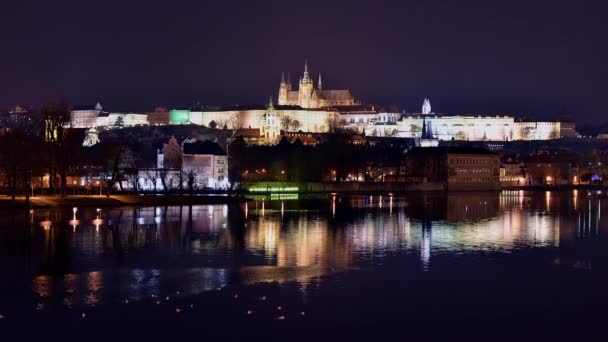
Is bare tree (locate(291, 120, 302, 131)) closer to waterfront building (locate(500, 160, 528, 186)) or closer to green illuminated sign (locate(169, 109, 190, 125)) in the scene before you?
green illuminated sign (locate(169, 109, 190, 125))

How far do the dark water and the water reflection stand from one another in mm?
75

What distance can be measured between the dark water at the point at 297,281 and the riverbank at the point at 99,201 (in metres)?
8.78

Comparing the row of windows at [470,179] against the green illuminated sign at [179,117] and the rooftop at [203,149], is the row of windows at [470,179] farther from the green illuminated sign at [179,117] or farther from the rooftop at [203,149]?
the green illuminated sign at [179,117]

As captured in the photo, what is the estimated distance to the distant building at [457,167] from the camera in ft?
305

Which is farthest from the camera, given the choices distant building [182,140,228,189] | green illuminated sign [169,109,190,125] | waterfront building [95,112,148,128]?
green illuminated sign [169,109,190,125]

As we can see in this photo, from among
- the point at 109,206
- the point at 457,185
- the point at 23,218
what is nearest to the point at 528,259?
the point at 23,218

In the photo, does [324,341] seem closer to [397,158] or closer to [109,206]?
[109,206]

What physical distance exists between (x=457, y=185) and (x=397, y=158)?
497 inches

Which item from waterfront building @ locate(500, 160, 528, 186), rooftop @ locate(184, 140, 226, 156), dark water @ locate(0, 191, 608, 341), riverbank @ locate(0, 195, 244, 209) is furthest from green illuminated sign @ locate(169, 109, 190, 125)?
dark water @ locate(0, 191, 608, 341)

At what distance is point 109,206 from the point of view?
151 feet

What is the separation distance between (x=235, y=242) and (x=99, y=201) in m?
21.5

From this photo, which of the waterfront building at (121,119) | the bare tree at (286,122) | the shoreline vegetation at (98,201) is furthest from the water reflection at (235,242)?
the waterfront building at (121,119)

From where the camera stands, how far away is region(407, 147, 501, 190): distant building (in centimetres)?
9306

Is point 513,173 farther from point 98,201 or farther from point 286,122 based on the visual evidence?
point 98,201
